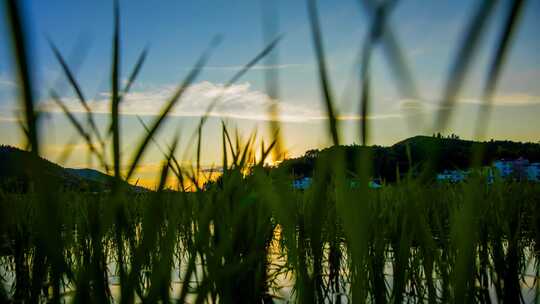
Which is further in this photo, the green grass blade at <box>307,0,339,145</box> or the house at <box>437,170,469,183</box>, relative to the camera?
the house at <box>437,170,469,183</box>

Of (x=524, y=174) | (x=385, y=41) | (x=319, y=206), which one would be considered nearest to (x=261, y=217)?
(x=319, y=206)

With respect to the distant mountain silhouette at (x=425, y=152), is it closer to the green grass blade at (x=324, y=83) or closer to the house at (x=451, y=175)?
the green grass blade at (x=324, y=83)

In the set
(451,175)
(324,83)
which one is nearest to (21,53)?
(324,83)

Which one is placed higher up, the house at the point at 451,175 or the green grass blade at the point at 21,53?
the house at the point at 451,175

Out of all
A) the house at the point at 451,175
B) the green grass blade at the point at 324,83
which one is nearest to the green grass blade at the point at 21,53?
the green grass blade at the point at 324,83

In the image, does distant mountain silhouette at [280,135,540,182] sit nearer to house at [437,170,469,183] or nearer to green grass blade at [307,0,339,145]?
green grass blade at [307,0,339,145]

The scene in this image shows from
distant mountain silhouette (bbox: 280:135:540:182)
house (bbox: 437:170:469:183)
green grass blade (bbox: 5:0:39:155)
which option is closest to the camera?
green grass blade (bbox: 5:0:39:155)

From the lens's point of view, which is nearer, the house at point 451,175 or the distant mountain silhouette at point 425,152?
the distant mountain silhouette at point 425,152

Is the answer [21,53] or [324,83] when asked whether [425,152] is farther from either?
[21,53]

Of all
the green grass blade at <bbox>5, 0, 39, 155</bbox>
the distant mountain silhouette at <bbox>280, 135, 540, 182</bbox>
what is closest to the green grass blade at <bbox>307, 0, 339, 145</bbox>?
the distant mountain silhouette at <bbox>280, 135, 540, 182</bbox>

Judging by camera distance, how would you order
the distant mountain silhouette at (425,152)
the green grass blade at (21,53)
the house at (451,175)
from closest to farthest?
1. the green grass blade at (21,53)
2. the distant mountain silhouette at (425,152)
3. the house at (451,175)

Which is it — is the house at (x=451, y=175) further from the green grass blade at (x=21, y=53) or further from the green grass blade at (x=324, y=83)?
the green grass blade at (x=21, y=53)

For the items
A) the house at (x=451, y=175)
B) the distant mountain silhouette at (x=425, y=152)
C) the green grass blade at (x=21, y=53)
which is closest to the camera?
the green grass blade at (x=21, y=53)

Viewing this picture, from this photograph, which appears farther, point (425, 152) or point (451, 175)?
point (451, 175)
